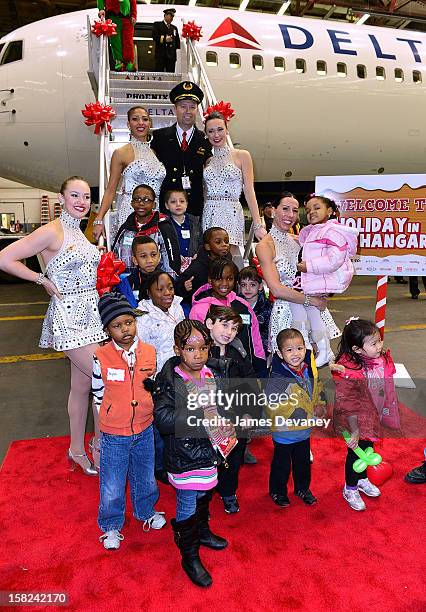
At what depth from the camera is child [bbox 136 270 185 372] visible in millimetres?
3082

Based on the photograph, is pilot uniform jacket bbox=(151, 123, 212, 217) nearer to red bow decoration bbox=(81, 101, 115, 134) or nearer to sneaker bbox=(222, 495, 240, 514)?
red bow decoration bbox=(81, 101, 115, 134)

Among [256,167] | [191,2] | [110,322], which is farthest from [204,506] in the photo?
[191,2]

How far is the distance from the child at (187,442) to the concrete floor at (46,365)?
218cm

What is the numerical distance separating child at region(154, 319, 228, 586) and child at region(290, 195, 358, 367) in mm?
1251

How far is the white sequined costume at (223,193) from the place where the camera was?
4.12 m

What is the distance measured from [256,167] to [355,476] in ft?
28.4

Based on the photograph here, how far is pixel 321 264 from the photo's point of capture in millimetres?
3396

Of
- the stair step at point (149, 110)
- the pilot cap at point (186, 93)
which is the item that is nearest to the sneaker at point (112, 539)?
the pilot cap at point (186, 93)

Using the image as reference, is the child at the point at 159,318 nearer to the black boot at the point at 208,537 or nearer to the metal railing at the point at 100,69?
the black boot at the point at 208,537

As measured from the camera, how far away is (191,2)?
1595 centimetres

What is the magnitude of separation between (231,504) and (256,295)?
1.53 metres

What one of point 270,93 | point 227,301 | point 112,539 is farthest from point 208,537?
point 270,93

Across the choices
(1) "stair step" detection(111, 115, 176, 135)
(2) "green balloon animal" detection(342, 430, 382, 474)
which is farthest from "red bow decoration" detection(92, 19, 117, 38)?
(2) "green balloon animal" detection(342, 430, 382, 474)

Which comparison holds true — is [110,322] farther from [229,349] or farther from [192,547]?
[192,547]
